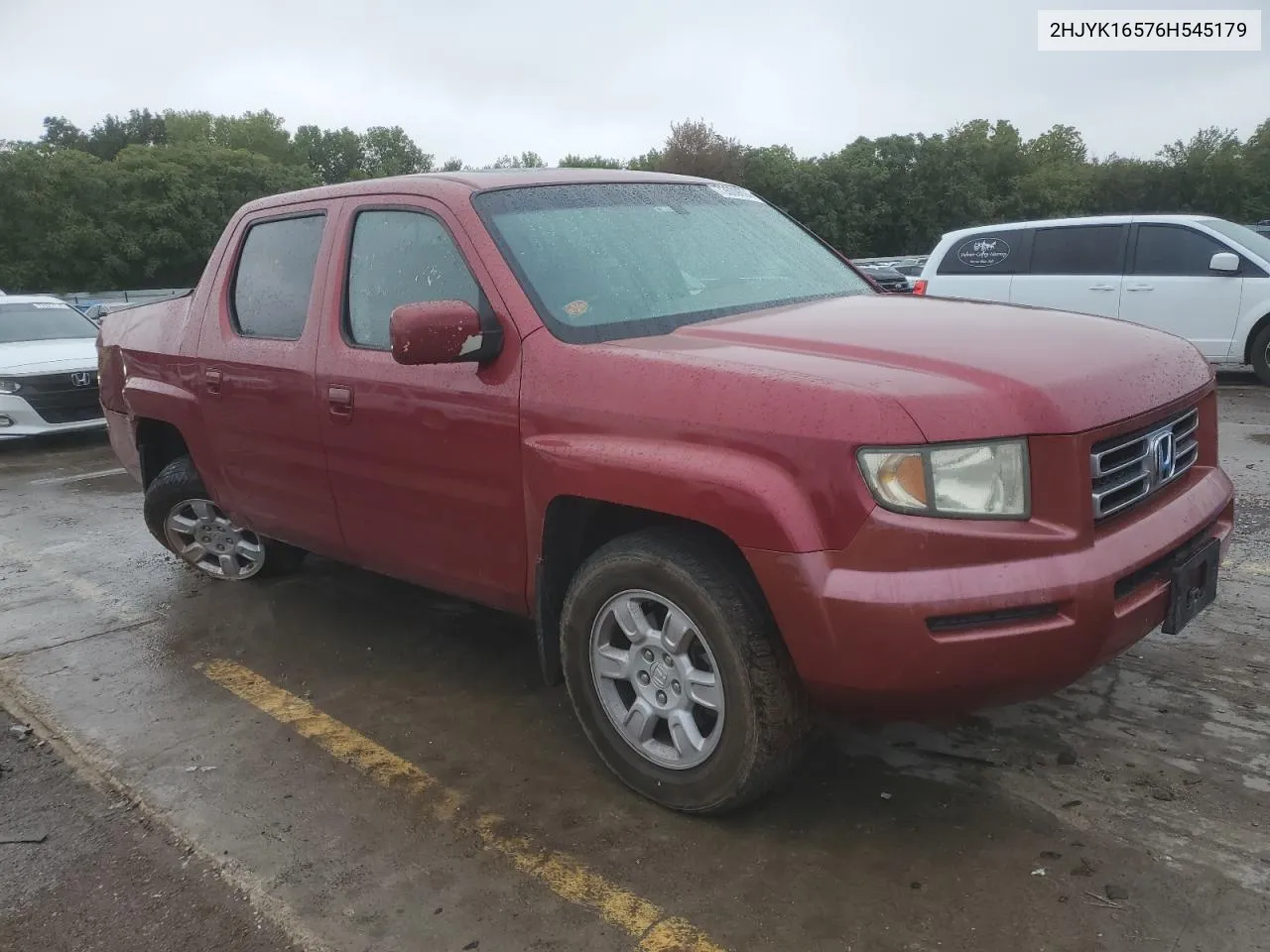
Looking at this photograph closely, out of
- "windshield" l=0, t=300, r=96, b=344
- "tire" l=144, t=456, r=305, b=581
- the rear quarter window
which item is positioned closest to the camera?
"tire" l=144, t=456, r=305, b=581

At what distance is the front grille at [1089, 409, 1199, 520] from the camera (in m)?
2.54

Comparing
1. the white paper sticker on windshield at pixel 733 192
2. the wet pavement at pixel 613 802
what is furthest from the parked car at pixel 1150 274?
the wet pavement at pixel 613 802

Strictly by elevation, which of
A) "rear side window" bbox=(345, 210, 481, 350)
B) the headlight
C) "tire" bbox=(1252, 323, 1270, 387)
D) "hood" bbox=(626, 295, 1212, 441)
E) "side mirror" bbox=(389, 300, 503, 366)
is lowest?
"tire" bbox=(1252, 323, 1270, 387)

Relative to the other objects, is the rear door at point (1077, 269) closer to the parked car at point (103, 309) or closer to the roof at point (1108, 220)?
the roof at point (1108, 220)

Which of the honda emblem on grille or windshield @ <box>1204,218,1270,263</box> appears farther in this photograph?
windshield @ <box>1204,218,1270,263</box>

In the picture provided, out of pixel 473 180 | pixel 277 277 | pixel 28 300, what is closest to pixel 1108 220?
pixel 473 180

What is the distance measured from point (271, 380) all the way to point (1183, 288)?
9152 mm

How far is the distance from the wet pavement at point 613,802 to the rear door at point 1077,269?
6335 mm

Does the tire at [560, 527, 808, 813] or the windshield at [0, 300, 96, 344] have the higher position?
the windshield at [0, 300, 96, 344]

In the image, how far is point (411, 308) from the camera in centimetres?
295

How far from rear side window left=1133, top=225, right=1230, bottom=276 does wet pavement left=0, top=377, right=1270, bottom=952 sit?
637 cm

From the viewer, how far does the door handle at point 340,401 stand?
363cm

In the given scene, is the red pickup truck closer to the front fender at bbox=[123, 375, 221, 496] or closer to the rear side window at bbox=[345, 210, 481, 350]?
the rear side window at bbox=[345, 210, 481, 350]

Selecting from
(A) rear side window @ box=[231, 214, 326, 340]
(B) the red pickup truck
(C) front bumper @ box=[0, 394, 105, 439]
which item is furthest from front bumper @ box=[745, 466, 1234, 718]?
(C) front bumper @ box=[0, 394, 105, 439]
